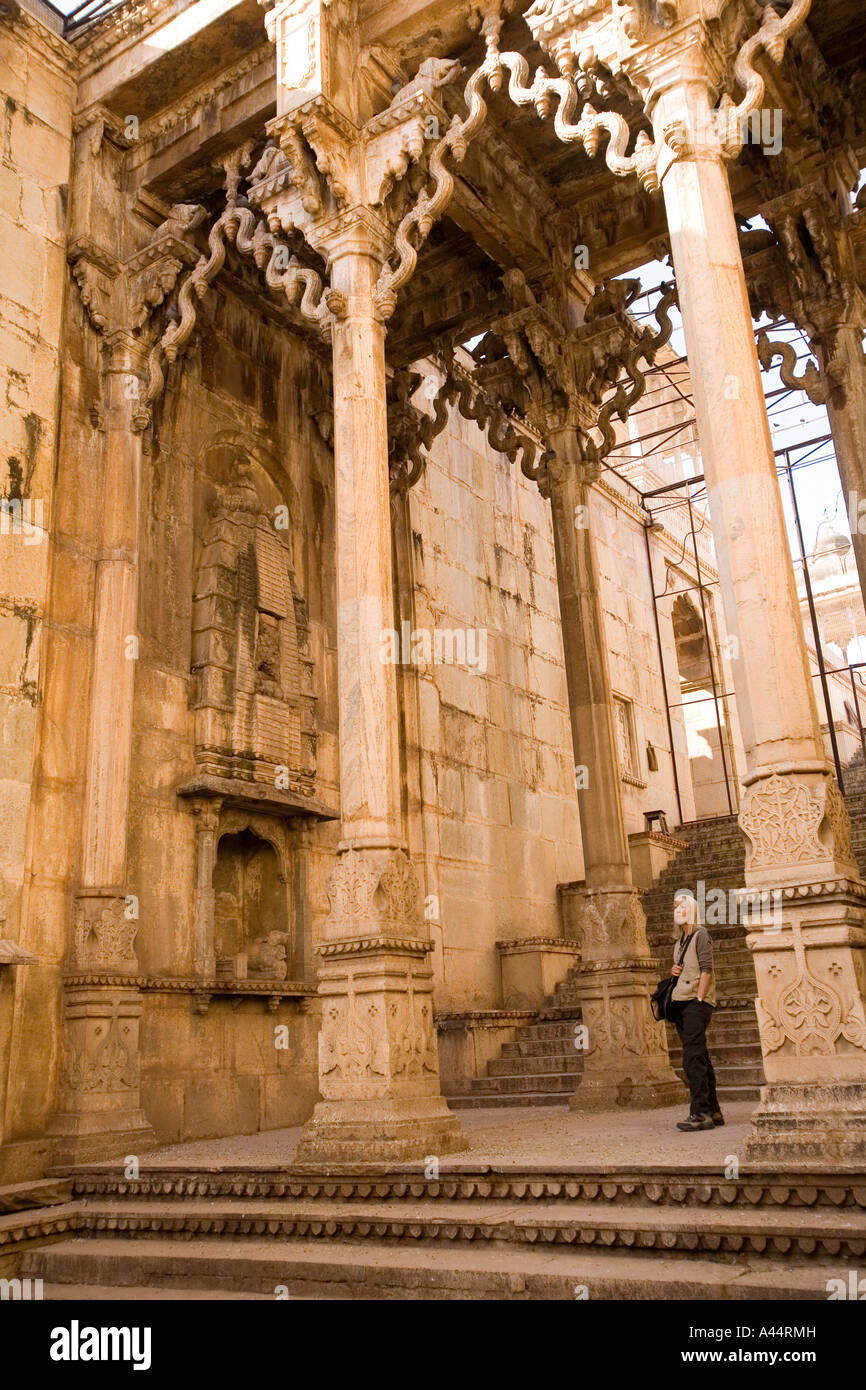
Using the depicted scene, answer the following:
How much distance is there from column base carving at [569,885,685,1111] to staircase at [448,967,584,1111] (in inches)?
39.9

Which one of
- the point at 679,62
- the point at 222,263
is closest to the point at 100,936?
the point at 222,263

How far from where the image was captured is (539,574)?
18188 millimetres

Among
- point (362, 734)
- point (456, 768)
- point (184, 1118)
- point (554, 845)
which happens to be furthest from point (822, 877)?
point (554, 845)

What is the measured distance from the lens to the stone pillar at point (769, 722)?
18.1ft

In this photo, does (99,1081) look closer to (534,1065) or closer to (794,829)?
(534,1065)

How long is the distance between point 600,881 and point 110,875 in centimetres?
455

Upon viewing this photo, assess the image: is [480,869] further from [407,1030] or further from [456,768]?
[407,1030]

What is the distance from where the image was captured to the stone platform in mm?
4992

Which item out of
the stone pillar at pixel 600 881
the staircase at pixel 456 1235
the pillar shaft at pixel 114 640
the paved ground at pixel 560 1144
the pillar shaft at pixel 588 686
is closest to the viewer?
the staircase at pixel 456 1235

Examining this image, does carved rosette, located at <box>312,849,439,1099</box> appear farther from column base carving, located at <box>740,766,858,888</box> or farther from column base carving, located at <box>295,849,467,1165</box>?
column base carving, located at <box>740,766,858,888</box>

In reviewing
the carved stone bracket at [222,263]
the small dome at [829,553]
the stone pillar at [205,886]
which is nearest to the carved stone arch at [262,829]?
the stone pillar at [205,886]

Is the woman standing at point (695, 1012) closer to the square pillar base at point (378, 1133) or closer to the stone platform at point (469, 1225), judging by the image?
the stone platform at point (469, 1225)

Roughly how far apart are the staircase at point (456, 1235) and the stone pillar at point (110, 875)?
3.36 ft

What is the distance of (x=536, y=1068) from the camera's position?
40.0 ft
